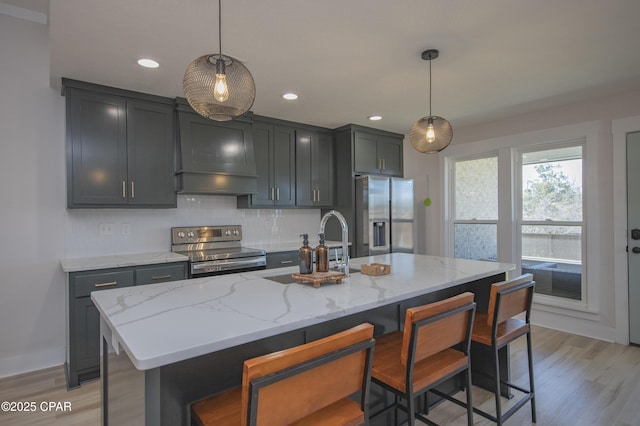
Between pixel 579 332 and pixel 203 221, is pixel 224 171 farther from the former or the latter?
pixel 579 332

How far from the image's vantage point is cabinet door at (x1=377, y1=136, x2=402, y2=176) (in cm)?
486

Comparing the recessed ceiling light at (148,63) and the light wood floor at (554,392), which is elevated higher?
the recessed ceiling light at (148,63)

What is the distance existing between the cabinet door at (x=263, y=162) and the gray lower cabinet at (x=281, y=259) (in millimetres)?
633

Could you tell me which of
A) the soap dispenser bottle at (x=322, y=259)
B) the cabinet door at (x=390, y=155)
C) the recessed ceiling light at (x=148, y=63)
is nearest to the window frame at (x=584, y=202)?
the cabinet door at (x=390, y=155)

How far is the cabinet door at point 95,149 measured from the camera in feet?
9.70

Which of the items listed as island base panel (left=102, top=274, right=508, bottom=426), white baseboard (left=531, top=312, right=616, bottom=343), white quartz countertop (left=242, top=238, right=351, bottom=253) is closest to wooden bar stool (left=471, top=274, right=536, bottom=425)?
island base panel (left=102, top=274, right=508, bottom=426)

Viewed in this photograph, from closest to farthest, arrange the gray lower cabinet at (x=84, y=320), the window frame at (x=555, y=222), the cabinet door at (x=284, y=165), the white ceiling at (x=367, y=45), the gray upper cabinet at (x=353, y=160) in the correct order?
the white ceiling at (x=367, y=45), the gray lower cabinet at (x=84, y=320), the window frame at (x=555, y=222), the cabinet door at (x=284, y=165), the gray upper cabinet at (x=353, y=160)

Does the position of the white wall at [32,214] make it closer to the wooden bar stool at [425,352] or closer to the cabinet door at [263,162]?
the cabinet door at [263,162]

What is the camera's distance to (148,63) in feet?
8.61

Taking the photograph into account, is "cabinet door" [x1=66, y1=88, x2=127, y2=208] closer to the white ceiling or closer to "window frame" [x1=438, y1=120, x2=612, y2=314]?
the white ceiling

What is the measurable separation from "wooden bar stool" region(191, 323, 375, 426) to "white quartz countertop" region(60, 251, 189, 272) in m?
2.03

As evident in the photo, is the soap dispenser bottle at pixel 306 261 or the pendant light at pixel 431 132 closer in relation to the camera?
the soap dispenser bottle at pixel 306 261

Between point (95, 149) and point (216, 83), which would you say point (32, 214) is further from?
point (216, 83)

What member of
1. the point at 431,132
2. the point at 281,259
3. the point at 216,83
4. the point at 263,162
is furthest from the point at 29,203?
the point at 431,132
